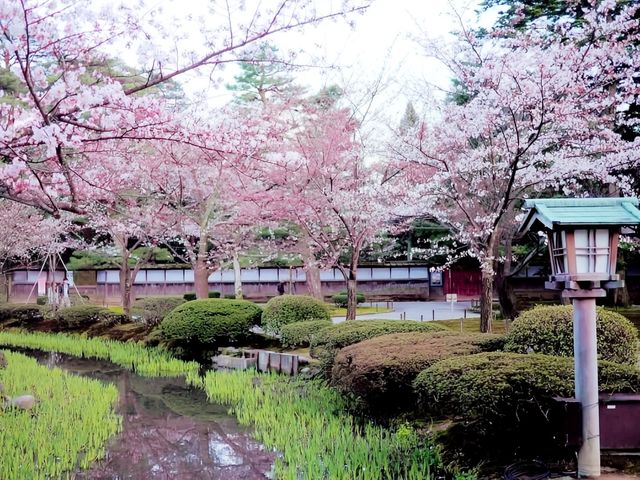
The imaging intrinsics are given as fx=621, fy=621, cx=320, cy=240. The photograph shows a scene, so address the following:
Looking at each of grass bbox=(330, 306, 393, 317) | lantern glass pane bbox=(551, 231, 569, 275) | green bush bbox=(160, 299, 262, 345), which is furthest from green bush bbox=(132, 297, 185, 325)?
lantern glass pane bbox=(551, 231, 569, 275)

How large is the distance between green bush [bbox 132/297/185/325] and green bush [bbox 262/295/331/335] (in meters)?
3.93

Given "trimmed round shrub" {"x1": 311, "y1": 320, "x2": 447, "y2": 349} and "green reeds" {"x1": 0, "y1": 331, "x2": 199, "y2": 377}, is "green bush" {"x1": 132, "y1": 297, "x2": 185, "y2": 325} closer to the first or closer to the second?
"green reeds" {"x1": 0, "y1": 331, "x2": 199, "y2": 377}

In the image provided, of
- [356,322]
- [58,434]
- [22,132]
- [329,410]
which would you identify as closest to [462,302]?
[356,322]

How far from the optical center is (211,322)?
527 inches

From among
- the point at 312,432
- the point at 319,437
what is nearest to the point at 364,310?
the point at 312,432

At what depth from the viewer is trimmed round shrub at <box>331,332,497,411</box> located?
21.1 feet

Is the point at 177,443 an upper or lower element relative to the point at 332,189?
lower

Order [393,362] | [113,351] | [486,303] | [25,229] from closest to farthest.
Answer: [393,362], [486,303], [113,351], [25,229]

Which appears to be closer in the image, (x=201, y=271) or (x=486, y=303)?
(x=486, y=303)

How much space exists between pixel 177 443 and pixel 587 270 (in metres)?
4.76

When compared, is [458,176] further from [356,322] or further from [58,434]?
[58,434]

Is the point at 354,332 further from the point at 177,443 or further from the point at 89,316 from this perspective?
the point at 89,316

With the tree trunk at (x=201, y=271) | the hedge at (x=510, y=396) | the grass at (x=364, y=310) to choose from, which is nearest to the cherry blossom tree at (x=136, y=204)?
the tree trunk at (x=201, y=271)

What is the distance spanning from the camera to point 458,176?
12.2m
